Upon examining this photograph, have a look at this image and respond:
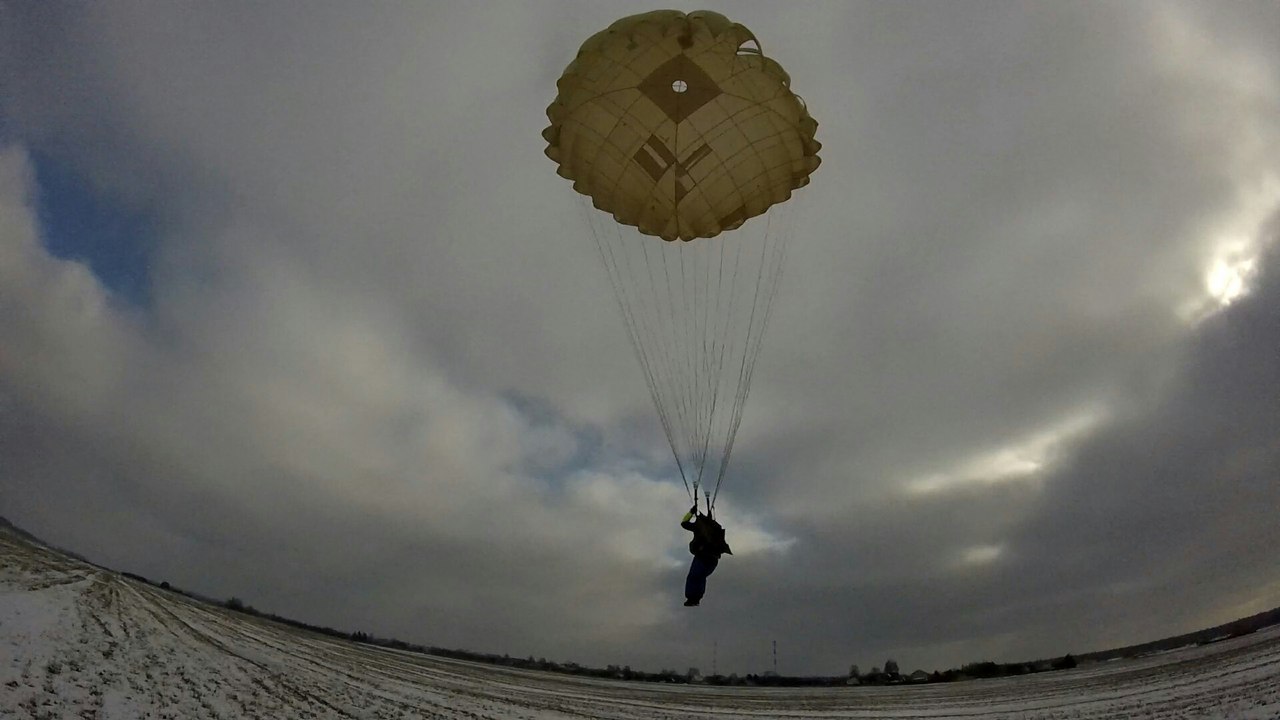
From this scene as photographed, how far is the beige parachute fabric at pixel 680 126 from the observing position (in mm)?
15102

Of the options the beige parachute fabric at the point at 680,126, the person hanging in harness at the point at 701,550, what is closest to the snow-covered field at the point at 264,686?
the person hanging in harness at the point at 701,550

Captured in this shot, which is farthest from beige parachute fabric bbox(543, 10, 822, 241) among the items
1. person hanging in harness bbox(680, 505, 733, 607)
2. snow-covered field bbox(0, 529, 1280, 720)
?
snow-covered field bbox(0, 529, 1280, 720)

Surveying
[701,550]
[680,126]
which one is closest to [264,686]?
[701,550]

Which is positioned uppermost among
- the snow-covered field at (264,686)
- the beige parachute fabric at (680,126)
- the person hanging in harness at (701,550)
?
the beige parachute fabric at (680,126)

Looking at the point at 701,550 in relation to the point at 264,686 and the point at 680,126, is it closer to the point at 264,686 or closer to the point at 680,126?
the point at 680,126

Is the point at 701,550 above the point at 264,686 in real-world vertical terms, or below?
above

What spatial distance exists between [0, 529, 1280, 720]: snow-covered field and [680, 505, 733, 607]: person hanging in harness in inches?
336

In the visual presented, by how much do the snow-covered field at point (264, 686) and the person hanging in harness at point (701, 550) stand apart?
8523mm

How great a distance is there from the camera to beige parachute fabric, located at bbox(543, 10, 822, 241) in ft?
49.5

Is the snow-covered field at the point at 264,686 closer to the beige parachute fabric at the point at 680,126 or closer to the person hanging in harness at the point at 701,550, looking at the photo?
the person hanging in harness at the point at 701,550

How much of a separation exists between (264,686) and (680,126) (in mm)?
20413

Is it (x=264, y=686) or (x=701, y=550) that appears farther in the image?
(x=264, y=686)

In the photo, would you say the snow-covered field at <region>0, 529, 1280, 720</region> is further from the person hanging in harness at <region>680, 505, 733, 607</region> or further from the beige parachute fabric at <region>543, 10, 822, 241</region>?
the beige parachute fabric at <region>543, 10, 822, 241</region>

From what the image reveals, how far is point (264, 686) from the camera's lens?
19344 mm
